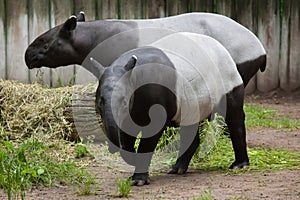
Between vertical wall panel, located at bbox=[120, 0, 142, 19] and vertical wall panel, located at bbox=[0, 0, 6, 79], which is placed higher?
vertical wall panel, located at bbox=[120, 0, 142, 19]

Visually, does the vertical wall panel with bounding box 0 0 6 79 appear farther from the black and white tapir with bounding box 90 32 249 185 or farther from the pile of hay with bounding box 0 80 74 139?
the black and white tapir with bounding box 90 32 249 185

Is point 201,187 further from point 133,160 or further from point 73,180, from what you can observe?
point 73,180

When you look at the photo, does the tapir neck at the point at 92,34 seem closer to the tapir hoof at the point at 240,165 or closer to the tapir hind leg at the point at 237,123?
the tapir hind leg at the point at 237,123

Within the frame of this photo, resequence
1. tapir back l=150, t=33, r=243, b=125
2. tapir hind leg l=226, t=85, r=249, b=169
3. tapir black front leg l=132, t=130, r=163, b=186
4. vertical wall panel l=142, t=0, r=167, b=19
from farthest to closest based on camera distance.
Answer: vertical wall panel l=142, t=0, r=167, b=19 < tapir hind leg l=226, t=85, r=249, b=169 < tapir back l=150, t=33, r=243, b=125 < tapir black front leg l=132, t=130, r=163, b=186

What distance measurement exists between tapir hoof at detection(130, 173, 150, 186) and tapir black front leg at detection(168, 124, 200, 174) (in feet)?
2.05

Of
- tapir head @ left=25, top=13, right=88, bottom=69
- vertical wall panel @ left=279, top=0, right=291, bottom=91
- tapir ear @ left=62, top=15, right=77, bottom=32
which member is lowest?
vertical wall panel @ left=279, top=0, right=291, bottom=91

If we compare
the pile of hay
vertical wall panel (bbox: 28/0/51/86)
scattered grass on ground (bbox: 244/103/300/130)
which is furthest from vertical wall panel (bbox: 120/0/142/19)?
the pile of hay

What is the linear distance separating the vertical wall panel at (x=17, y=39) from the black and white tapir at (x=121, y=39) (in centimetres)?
311

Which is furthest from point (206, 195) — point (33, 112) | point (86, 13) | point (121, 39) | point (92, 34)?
point (86, 13)

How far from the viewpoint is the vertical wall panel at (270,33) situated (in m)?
10.9

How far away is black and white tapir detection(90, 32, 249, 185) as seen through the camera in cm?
518

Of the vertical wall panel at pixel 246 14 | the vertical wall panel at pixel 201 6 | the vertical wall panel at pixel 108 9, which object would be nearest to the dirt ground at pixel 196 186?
the vertical wall panel at pixel 108 9

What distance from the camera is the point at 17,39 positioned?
10305 mm

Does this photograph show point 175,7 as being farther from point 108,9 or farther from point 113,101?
point 113,101
